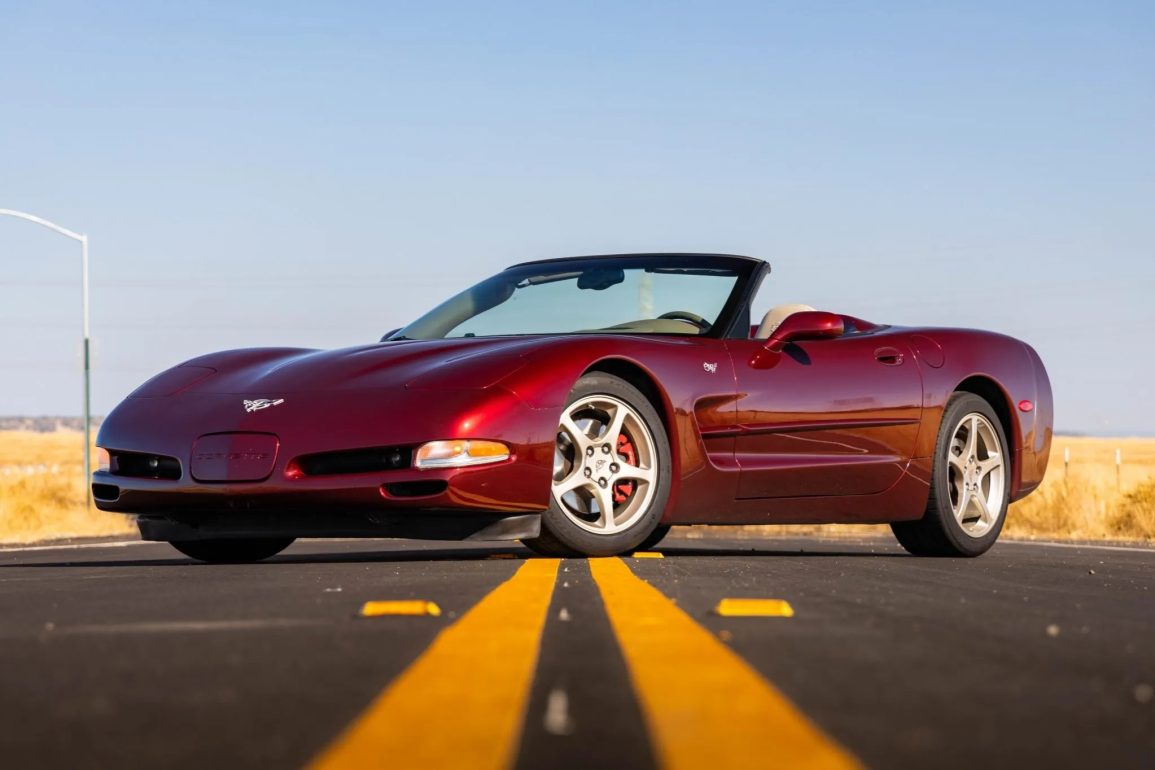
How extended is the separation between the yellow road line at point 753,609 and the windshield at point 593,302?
380cm

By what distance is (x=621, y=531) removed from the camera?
7.43 metres

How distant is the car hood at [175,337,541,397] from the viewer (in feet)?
23.6

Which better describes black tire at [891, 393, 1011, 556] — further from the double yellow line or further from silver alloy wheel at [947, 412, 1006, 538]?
the double yellow line

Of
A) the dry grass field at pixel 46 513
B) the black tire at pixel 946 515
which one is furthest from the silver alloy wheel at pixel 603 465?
the dry grass field at pixel 46 513

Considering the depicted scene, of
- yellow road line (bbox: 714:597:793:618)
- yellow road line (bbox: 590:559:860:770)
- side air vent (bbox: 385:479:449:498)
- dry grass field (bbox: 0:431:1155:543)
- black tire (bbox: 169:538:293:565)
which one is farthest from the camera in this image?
dry grass field (bbox: 0:431:1155:543)

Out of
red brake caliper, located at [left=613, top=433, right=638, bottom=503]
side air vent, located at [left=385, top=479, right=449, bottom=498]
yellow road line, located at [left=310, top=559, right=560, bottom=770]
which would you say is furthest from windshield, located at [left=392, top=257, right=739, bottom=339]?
yellow road line, located at [left=310, top=559, right=560, bottom=770]

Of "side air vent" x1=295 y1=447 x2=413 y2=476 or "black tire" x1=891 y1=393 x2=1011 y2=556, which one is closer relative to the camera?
"side air vent" x1=295 y1=447 x2=413 y2=476

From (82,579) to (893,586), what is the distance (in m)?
2.94

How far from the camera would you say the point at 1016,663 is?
355 centimetres

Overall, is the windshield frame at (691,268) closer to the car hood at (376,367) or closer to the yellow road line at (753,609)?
the car hood at (376,367)

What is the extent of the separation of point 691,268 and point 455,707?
20.0 feet

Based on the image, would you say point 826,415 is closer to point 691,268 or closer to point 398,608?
point 691,268

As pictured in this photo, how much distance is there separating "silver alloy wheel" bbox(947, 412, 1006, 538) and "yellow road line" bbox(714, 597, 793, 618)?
4590 millimetres

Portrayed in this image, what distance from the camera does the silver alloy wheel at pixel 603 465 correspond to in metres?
7.35
